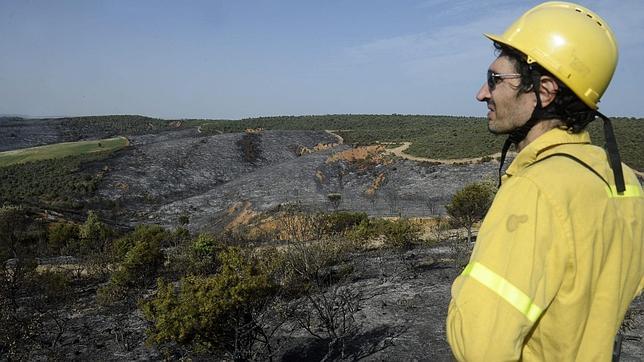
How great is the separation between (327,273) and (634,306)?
951 centimetres

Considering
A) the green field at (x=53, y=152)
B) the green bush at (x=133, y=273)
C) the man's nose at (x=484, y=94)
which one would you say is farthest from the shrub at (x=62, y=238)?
the green field at (x=53, y=152)

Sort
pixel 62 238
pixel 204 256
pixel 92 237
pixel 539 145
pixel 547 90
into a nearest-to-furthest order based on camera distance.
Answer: pixel 539 145 < pixel 547 90 < pixel 204 256 < pixel 92 237 < pixel 62 238

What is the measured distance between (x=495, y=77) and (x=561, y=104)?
24 cm

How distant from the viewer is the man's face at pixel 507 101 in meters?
1.53

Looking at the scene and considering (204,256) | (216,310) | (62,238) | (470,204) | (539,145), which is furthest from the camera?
(62,238)

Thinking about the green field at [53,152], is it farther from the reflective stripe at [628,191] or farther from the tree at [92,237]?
the reflective stripe at [628,191]

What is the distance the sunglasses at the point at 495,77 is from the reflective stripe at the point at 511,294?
738 mm

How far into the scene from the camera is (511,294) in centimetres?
115

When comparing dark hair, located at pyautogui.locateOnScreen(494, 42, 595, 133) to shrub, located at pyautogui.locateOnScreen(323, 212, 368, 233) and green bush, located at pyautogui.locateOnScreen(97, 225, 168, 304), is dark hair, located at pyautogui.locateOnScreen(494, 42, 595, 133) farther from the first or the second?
shrub, located at pyautogui.locateOnScreen(323, 212, 368, 233)

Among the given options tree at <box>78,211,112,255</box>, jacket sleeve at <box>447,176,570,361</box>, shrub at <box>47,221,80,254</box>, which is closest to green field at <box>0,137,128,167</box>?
shrub at <box>47,221,80,254</box>

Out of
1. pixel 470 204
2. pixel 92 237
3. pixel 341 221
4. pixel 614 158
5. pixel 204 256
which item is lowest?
pixel 92 237

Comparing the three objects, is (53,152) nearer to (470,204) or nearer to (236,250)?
(470,204)

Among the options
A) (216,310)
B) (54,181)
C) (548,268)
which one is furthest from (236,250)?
(54,181)

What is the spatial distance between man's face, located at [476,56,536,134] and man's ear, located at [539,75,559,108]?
31 millimetres
